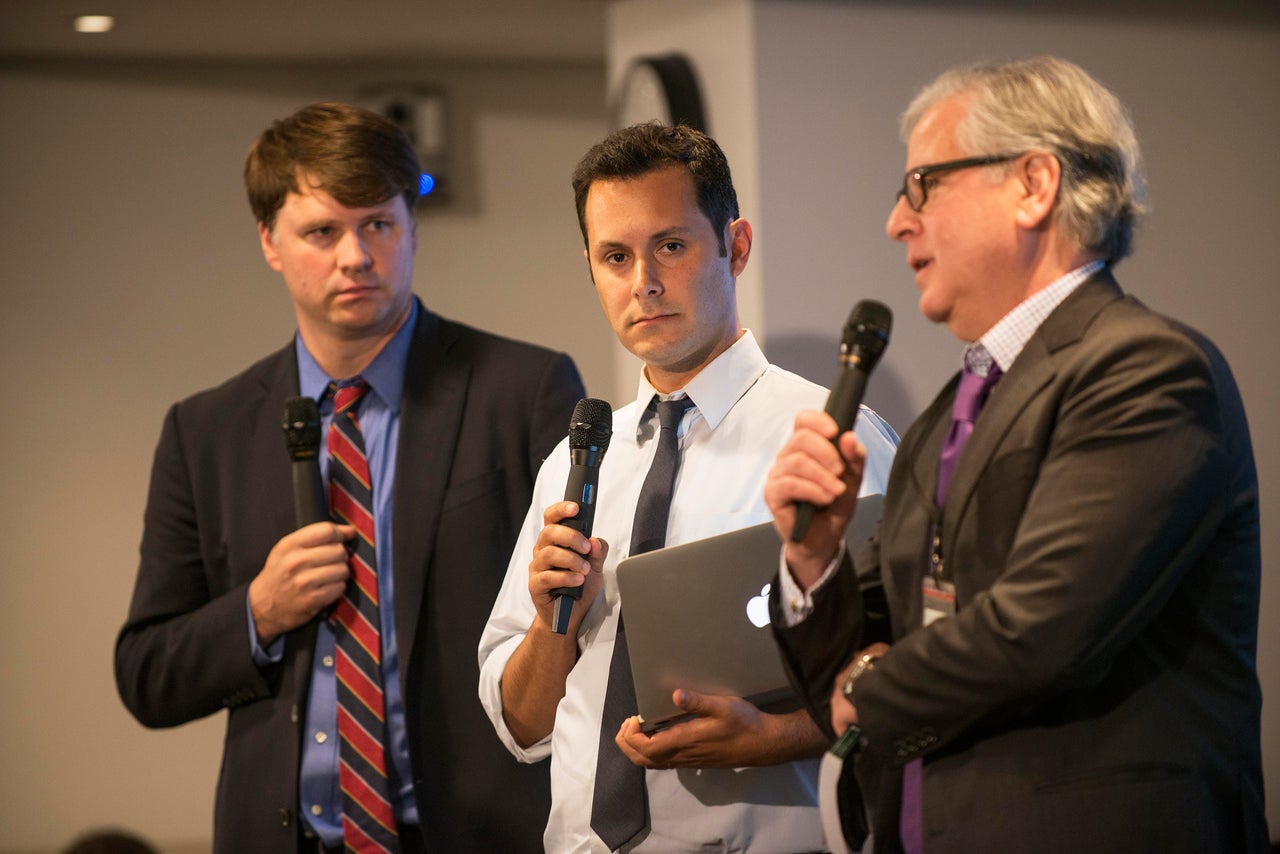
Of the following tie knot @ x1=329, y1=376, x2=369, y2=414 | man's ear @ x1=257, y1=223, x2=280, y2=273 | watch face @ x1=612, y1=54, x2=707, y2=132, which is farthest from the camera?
watch face @ x1=612, y1=54, x2=707, y2=132

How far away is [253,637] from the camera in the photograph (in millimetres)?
2520

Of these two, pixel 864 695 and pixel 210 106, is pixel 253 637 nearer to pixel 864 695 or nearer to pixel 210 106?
pixel 864 695

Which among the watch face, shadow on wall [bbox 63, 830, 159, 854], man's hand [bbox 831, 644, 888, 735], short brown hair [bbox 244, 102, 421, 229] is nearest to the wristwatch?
man's hand [bbox 831, 644, 888, 735]

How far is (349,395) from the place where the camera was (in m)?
2.67

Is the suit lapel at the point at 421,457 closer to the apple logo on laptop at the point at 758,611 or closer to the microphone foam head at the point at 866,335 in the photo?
the apple logo on laptop at the point at 758,611

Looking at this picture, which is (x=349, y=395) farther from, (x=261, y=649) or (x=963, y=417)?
(x=963, y=417)

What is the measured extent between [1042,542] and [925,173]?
0.48 m

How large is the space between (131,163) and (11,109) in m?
0.46

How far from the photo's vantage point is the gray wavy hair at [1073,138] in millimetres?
1532

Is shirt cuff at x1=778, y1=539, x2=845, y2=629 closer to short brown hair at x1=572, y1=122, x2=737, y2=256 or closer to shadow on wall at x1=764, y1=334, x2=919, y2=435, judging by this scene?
short brown hair at x1=572, y1=122, x2=737, y2=256

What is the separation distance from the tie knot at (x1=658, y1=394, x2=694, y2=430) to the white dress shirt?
0.01 m

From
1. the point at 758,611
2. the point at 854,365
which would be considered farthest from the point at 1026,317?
the point at 758,611

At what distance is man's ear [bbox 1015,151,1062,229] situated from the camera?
1521 millimetres

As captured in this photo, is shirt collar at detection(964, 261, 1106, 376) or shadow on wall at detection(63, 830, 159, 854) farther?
shirt collar at detection(964, 261, 1106, 376)
